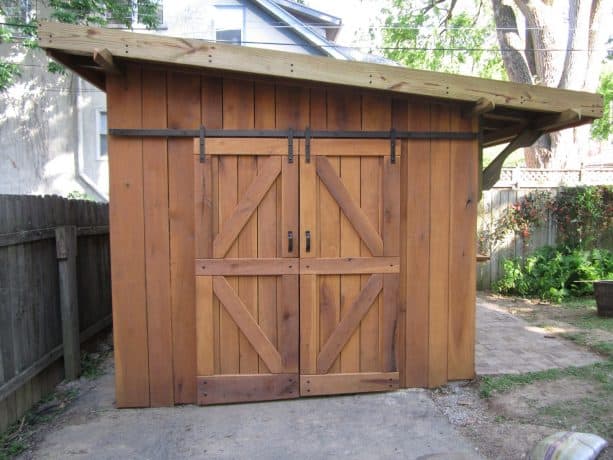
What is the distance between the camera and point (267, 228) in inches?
147

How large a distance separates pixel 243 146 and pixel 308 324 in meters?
1.44

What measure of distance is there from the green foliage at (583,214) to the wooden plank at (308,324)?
233 inches

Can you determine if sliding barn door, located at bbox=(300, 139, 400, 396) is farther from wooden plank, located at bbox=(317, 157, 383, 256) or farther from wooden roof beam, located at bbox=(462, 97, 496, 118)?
wooden roof beam, located at bbox=(462, 97, 496, 118)

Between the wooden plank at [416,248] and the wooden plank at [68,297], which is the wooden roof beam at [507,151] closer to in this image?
the wooden plank at [416,248]

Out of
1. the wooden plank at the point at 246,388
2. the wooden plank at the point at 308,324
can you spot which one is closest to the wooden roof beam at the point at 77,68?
the wooden plank at the point at 308,324

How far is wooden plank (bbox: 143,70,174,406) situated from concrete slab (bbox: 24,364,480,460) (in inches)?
10.6

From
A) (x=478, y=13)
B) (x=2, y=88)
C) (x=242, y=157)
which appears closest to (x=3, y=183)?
(x=2, y=88)

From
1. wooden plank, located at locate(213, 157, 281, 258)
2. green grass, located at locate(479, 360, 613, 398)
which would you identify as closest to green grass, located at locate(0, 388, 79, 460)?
wooden plank, located at locate(213, 157, 281, 258)

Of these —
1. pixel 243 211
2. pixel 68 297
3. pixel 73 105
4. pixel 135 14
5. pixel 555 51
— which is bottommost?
pixel 68 297

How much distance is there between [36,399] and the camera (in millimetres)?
3793

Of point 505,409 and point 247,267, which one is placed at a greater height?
point 247,267

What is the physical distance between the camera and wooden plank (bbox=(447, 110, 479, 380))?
3.93 meters

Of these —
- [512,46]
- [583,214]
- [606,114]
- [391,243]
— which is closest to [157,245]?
[391,243]

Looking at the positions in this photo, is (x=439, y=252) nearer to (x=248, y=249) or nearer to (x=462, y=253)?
(x=462, y=253)
